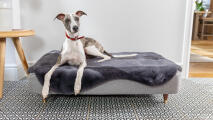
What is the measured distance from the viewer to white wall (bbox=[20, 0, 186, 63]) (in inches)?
97.7

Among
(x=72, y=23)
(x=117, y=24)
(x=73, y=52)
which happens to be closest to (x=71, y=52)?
(x=73, y=52)

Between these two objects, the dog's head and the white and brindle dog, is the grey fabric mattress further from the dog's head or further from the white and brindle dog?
the dog's head

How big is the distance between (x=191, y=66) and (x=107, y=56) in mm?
1694

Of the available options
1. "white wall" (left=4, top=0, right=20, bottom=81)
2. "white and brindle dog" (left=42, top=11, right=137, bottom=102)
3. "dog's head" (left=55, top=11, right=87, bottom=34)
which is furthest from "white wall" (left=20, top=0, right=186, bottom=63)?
"dog's head" (left=55, top=11, right=87, bottom=34)

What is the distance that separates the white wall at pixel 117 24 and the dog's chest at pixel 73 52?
0.84m

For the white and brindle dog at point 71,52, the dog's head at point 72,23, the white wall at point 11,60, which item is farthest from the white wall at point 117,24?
the dog's head at point 72,23

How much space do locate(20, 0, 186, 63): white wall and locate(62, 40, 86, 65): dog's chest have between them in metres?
0.84

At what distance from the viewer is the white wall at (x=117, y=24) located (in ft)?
8.14

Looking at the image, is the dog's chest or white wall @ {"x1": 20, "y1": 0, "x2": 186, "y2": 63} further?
white wall @ {"x1": 20, "y1": 0, "x2": 186, "y2": 63}

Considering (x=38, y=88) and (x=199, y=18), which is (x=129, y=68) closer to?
(x=38, y=88)

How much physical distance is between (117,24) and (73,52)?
0.99 meters

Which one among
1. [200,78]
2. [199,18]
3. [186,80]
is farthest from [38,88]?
[199,18]

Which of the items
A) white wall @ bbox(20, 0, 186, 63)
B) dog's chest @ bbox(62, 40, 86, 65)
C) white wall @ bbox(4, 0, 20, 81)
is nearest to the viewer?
dog's chest @ bbox(62, 40, 86, 65)

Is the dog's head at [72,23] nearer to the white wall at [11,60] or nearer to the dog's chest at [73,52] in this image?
the dog's chest at [73,52]
